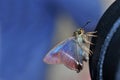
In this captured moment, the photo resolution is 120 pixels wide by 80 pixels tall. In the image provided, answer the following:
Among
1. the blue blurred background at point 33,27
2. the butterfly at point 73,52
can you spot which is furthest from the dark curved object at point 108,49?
the blue blurred background at point 33,27

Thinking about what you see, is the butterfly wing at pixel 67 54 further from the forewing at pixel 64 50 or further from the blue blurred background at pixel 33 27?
the blue blurred background at pixel 33 27

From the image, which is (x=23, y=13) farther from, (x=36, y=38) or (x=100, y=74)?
(x=100, y=74)

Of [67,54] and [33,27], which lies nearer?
[67,54]

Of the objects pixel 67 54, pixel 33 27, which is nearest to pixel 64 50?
pixel 67 54

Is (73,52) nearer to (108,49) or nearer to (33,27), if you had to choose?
(108,49)

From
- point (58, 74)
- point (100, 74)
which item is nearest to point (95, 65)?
point (100, 74)
